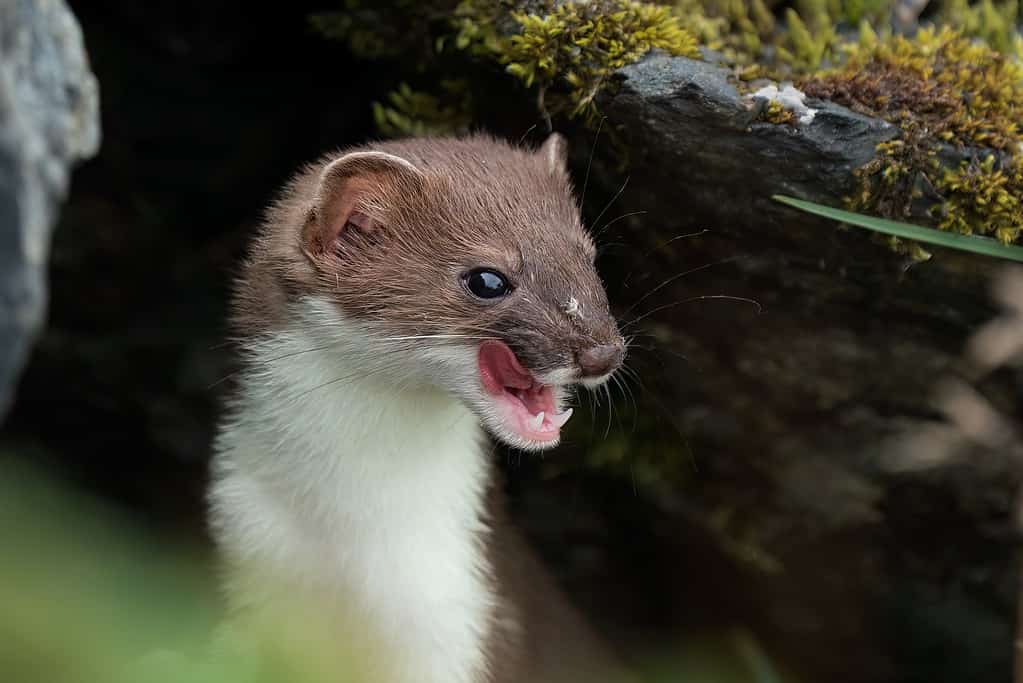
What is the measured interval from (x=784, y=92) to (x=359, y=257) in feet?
3.42

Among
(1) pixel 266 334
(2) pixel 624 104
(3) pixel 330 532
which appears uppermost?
(2) pixel 624 104

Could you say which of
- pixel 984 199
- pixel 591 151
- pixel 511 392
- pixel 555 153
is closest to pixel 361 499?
pixel 511 392

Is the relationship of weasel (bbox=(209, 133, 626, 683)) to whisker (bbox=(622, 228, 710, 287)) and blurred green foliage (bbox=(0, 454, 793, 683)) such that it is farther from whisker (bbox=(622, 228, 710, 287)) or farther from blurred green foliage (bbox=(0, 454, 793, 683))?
whisker (bbox=(622, 228, 710, 287))

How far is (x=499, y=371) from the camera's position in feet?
7.22

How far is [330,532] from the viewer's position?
248 centimetres

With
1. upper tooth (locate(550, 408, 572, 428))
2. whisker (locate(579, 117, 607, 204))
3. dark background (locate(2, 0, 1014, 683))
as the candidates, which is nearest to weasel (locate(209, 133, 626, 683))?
upper tooth (locate(550, 408, 572, 428))

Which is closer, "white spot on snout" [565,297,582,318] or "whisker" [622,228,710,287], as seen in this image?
"white spot on snout" [565,297,582,318]

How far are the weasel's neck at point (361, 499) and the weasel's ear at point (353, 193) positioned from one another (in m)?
0.24

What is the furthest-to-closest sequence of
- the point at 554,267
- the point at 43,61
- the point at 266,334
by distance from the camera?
the point at 266,334 → the point at 554,267 → the point at 43,61

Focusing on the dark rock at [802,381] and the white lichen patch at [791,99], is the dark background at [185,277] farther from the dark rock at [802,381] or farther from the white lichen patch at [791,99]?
the white lichen patch at [791,99]

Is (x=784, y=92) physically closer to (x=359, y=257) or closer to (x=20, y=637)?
(x=359, y=257)

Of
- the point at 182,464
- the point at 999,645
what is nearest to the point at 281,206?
the point at 182,464

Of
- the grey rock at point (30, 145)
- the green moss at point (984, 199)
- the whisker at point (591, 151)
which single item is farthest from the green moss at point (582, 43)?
the grey rock at point (30, 145)

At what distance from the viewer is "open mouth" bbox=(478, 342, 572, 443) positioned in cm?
218
